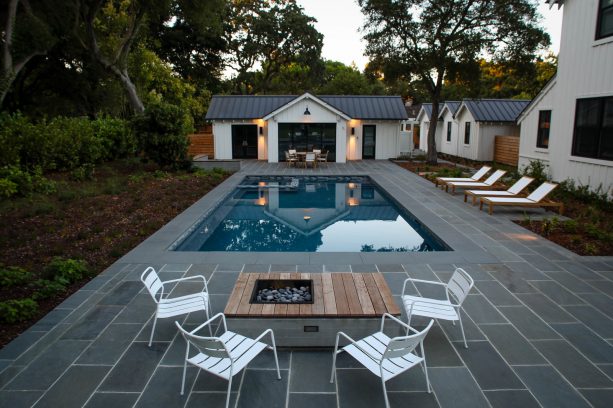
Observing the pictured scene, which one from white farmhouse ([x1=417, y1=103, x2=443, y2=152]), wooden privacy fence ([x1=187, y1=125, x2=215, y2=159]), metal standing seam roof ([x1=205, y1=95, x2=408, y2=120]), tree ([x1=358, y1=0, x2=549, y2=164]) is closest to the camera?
tree ([x1=358, y1=0, x2=549, y2=164])

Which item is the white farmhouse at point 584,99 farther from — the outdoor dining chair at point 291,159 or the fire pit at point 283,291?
the outdoor dining chair at point 291,159

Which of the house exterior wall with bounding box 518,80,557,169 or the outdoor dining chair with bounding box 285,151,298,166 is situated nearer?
the house exterior wall with bounding box 518,80,557,169

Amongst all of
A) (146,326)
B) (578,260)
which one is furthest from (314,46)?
(146,326)

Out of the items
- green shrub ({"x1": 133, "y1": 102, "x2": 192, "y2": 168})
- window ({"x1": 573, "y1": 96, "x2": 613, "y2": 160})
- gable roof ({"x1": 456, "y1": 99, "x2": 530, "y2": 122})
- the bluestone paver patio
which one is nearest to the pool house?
gable roof ({"x1": 456, "y1": 99, "x2": 530, "y2": 122})

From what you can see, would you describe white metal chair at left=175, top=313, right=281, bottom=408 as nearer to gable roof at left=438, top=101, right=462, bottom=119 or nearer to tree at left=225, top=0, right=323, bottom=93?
gable roof at left=438, top=101, right=462, bottom=119

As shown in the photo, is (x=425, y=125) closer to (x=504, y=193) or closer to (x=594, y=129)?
(x=594, y=129)

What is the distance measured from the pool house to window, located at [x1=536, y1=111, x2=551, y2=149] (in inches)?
345

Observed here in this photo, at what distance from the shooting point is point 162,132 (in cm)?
1616

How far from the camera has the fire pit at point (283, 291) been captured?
452cm

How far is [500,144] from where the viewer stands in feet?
69.4

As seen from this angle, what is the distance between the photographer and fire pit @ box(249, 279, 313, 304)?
4.52 m

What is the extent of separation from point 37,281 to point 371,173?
14.1 meters

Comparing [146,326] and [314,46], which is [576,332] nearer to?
[146,326]

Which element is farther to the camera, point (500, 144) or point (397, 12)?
point (500, 144)
